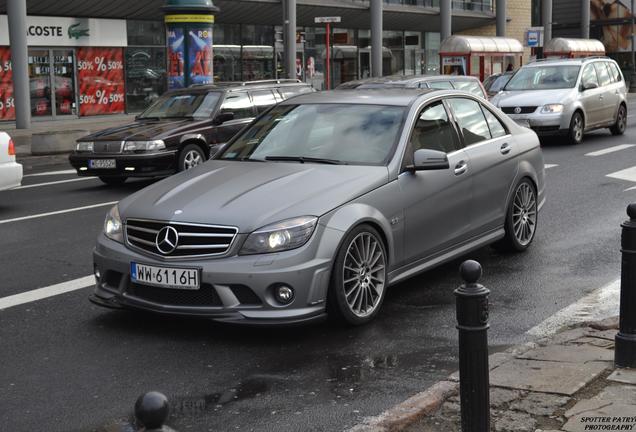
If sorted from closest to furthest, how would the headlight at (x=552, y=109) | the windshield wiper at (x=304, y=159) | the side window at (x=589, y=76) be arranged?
1. the windshield wiper at (x=304, y=159)
2. the headlight at (x=552, y=109)
3. the side window at (x=589, y=76)

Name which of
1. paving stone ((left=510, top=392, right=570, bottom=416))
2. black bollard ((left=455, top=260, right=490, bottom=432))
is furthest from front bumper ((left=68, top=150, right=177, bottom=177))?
black bollard ((left=455, top=260, right=490, bottom=432))

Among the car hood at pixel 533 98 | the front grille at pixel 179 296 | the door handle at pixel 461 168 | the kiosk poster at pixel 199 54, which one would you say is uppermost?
the kiosk poster at pixel 199 54

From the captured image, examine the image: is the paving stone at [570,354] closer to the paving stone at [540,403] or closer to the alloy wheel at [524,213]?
the paving stone at [540,403]

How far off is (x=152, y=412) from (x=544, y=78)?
19420mm

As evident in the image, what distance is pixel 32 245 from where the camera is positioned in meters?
9.48

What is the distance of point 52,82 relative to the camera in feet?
100.0

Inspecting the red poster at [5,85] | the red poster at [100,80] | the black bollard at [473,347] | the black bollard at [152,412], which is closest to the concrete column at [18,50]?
the red poster at [5,85]

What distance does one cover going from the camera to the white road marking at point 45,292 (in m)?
7.12

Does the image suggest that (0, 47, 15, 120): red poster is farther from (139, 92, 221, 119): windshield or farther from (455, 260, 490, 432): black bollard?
(455, 260, 490, 432): black bollard

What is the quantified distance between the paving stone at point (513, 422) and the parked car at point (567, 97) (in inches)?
595

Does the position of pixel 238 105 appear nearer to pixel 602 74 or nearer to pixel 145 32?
pixel 602 74

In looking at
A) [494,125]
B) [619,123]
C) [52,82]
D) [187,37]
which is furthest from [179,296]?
[52,82]

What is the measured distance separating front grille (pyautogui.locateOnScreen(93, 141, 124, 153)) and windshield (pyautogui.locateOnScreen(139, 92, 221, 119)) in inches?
50.4

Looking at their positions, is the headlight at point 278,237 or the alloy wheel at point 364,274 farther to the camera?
the alloy wheel at point 364,274
